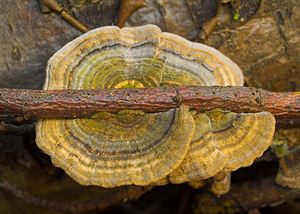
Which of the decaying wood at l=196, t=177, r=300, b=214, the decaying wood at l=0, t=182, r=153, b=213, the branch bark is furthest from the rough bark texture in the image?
the decaying wood at l=196, t=177, r=300, b=214

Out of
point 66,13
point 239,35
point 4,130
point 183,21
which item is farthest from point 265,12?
point 4,130

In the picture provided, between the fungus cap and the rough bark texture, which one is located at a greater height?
the rough bark texture

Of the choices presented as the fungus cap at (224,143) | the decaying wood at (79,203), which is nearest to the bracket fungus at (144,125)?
the fungus cap at (224,143)

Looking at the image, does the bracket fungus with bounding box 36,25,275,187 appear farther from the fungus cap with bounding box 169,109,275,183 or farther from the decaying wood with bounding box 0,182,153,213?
the decaying wood with bounding box 0,182,153,213

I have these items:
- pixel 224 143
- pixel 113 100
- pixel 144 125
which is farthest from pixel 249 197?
pixel 113 100

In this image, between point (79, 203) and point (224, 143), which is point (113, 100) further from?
point (79, 203)

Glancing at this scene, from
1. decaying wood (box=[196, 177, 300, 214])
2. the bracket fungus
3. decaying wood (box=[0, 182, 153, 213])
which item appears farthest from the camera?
decaying wood (box=[196, 177, 300, 214])

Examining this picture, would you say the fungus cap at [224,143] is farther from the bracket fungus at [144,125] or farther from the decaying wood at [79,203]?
the decaying wood at [79,203]
